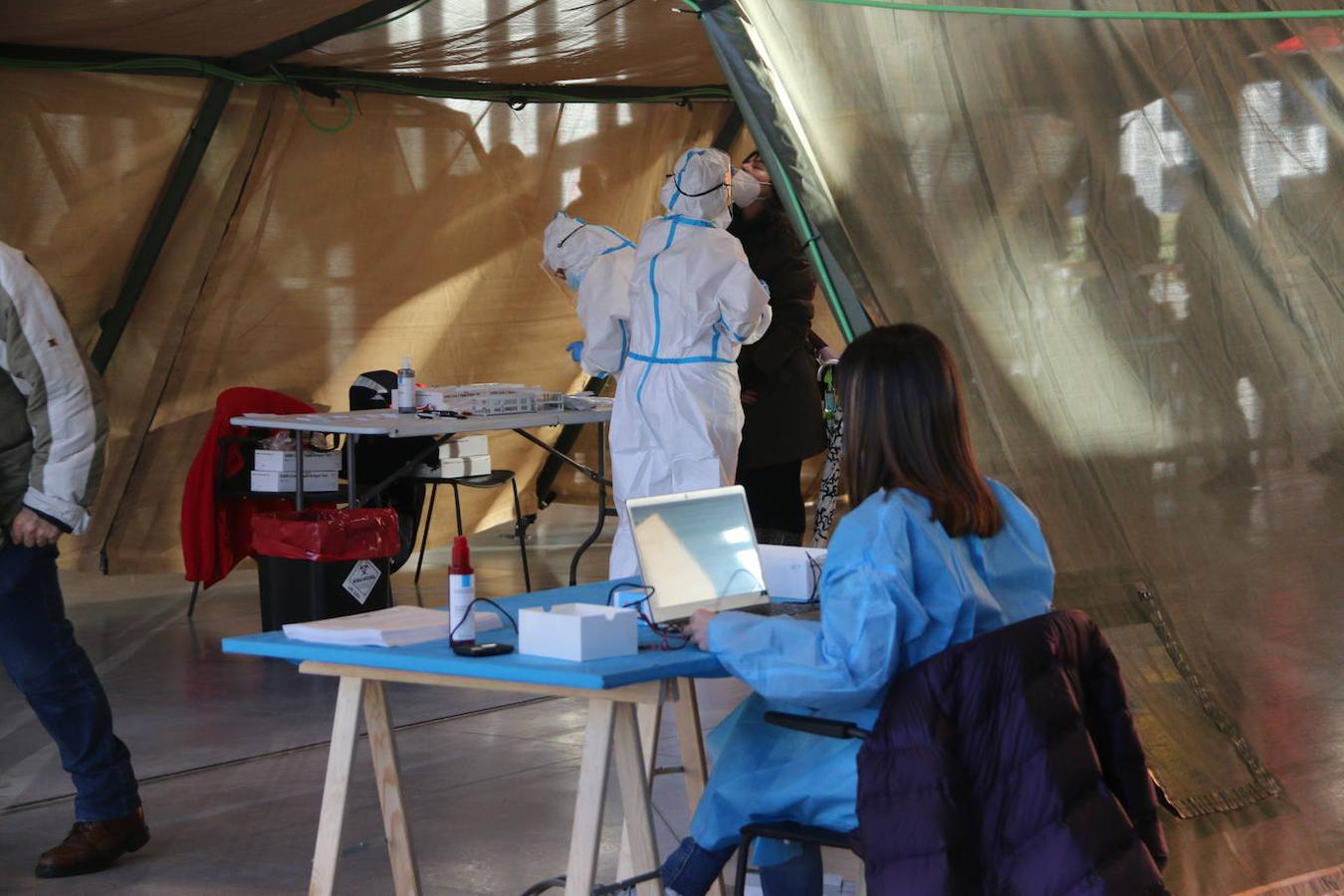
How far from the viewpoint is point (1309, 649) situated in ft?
9.93

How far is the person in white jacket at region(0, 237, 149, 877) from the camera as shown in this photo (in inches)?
124

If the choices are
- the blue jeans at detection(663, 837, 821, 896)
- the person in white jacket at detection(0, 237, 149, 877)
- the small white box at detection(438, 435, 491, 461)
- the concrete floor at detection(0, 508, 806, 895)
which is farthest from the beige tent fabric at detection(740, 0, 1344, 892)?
the small white box at detection(438, 435, 491, 461)

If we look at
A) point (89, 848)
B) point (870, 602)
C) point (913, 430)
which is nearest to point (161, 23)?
point (89, 848)

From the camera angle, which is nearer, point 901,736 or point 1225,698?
point 901,736

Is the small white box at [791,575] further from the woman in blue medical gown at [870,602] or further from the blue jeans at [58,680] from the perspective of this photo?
the blue jeans at [58,680]

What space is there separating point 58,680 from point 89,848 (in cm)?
37

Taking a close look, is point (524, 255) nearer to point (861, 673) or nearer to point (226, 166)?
point (226, 166)

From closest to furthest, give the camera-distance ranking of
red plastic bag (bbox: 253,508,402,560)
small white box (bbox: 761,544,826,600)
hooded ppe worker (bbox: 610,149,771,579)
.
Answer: small white box (bbox: 761,544,826,600) < hooded ppe worker (bbox: 610,149,771,579) < red plastic bag (bbox: 253,508,402,560)

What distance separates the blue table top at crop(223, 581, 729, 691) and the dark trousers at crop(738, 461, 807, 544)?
11.5 ft

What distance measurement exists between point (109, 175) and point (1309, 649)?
495cm

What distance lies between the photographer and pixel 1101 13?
→ 3062mm

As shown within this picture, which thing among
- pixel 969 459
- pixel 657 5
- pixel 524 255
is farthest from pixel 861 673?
pixel 524 255

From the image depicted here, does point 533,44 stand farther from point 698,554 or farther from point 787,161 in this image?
point 698,554

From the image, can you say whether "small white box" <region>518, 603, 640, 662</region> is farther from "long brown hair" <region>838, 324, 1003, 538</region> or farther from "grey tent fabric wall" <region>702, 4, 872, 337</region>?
"grey tent fabric wall" <region>702, 4, 872, 337</region>
